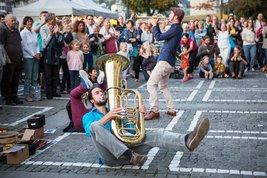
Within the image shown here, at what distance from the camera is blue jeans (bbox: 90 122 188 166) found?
5.27 meters

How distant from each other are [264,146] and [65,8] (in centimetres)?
1353

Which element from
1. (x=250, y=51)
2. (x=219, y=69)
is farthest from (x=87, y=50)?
(x=250, y=51)

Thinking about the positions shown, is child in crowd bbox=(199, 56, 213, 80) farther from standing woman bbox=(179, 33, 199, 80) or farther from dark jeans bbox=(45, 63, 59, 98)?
dark jeans bbox=(45, 63, 59, 98)

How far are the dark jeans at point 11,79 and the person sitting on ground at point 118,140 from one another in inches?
195

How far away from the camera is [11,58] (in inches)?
398

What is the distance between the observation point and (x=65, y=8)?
60.7 ft

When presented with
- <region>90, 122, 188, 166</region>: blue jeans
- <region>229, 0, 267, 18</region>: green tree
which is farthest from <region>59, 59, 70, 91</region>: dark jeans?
<region>229, 0, 267, 18</region>: green tree

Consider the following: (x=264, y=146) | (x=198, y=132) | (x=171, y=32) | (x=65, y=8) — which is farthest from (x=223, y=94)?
(x=65, y=8)

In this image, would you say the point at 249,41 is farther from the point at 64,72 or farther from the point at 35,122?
the point at 35,122

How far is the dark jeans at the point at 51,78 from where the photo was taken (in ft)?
35.9

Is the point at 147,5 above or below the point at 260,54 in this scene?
above

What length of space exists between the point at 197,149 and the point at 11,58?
17.8 feet

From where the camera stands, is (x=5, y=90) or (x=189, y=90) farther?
(x=189, y=90)

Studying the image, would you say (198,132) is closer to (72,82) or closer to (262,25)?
(72,82)
